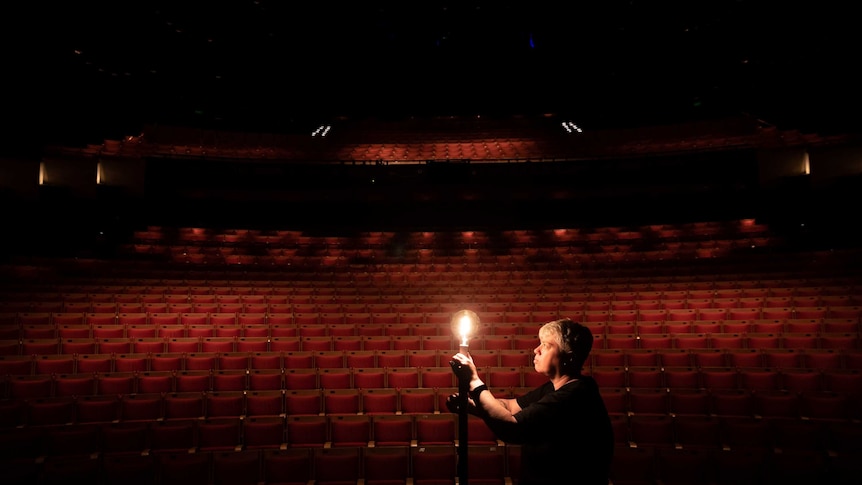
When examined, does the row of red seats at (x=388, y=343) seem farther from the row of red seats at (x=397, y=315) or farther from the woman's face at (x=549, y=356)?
the woman's face at (x=549, y=356)

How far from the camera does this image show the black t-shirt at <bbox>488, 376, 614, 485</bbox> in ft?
3.05

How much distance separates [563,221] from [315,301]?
342 cm

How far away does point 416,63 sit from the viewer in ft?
28.3

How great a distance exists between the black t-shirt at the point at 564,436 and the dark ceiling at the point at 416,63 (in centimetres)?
631

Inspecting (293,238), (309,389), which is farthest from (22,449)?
(293,238)

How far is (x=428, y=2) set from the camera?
7.36 metres

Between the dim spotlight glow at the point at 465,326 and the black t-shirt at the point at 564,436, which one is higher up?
the dim spotlight glow at the point at 465,326

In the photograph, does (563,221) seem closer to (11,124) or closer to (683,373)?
(683,373)

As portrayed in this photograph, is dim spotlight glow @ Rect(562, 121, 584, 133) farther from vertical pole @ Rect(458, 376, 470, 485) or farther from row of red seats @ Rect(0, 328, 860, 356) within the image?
vertical pole @ Rect(458, 376, 470, 485)

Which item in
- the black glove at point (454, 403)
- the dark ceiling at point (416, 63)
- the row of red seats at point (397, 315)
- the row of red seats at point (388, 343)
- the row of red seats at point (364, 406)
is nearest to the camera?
the black glove at point (454, 403)

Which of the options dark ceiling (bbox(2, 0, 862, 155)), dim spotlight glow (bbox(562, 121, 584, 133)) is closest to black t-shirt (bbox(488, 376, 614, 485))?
Answer: dark ceiling (bbox(2, 0, 862, 155))

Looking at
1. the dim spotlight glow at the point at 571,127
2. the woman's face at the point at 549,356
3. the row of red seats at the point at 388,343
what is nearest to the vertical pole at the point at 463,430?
the woman's face at the point at 549,356

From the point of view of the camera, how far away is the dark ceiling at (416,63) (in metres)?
6.52

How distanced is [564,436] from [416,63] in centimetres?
823
